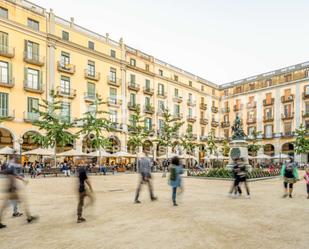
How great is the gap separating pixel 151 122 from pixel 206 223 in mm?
37998

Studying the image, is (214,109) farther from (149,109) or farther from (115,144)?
(115,144)

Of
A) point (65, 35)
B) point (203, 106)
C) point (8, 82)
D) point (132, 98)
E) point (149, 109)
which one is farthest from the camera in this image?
point (203, 106)

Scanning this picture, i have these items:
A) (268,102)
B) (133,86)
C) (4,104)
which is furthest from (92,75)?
(268,102)

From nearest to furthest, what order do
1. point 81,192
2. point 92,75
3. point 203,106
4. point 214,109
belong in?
point 81,192 → point 92,75 → point 203,106 → point 214,109

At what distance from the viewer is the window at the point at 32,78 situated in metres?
31.1

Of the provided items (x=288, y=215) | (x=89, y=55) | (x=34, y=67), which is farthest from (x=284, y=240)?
(x=89, y=55)

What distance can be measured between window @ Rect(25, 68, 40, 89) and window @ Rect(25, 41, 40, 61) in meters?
1.32

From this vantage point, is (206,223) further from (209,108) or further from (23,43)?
(209,108)

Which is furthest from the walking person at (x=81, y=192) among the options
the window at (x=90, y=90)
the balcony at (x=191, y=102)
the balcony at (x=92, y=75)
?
the balcony at (x=191, y=102)

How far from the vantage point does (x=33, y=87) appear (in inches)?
1243

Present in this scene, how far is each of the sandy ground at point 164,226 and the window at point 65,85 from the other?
24.5 metres

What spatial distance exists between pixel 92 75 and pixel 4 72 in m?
10.5

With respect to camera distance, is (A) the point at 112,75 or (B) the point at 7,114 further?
(A) the point at 112,75

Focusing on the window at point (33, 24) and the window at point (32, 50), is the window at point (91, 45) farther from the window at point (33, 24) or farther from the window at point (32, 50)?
the window at point (32, 50)
